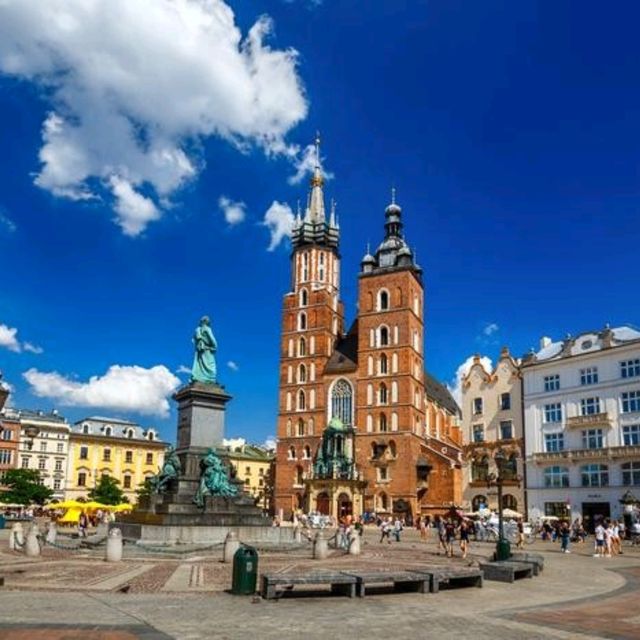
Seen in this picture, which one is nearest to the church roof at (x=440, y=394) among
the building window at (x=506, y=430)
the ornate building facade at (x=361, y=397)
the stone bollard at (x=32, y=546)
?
the ornate building facade at (x=361, y=397)

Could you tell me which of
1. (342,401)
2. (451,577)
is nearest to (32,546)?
(451,577)

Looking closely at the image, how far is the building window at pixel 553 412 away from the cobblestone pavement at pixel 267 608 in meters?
35.3

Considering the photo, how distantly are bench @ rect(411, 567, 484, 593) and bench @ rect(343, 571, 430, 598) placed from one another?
0.14 m

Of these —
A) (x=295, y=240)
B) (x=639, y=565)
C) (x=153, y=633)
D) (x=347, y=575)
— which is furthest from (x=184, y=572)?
(x=295, y=240)

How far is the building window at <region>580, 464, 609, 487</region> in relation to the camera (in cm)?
4853

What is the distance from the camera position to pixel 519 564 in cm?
1791

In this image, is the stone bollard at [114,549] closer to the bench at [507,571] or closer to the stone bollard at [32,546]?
the stone bollard at [32,546]

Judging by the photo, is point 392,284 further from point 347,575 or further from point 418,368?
point 347,575

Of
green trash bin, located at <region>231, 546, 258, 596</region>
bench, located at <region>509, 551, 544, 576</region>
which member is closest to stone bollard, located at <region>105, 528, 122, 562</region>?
green trash bin, located at <region>231, 546, 258, 596</region>

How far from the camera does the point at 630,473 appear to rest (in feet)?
154

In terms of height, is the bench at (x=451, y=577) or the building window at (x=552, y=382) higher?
the building window at (x=552, y=382)

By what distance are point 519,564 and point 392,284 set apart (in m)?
57.5

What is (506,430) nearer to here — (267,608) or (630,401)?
(630,401)

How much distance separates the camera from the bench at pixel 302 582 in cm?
1288
